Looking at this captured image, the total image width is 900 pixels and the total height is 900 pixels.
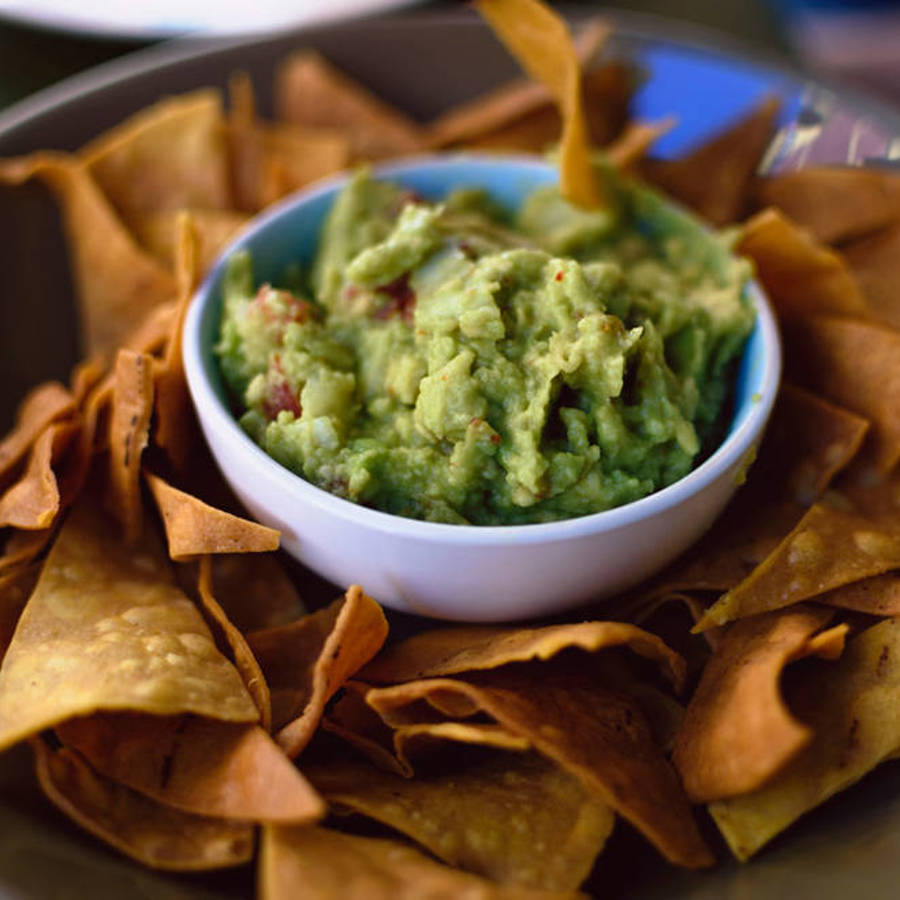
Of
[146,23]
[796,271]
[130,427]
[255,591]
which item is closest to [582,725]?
[255,591]

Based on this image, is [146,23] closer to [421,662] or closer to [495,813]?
[421,662]

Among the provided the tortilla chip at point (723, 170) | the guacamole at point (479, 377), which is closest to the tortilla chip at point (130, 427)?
the guacamole at point (479, 377)

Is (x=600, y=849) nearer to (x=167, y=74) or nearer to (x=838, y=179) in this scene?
(x=838, y=179)

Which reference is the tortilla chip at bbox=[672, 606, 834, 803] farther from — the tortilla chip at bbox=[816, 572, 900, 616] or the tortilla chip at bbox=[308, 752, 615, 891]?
the tortilla chip at bbox=[308, 752, 615, 891]

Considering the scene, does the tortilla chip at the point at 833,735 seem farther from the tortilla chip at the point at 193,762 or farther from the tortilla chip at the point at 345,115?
the tortilla chip at the point at 345,115

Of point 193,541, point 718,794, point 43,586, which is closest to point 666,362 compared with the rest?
point 718,794
